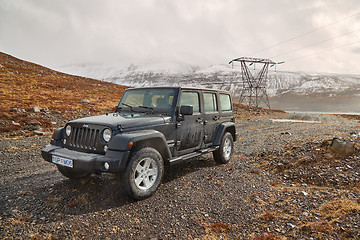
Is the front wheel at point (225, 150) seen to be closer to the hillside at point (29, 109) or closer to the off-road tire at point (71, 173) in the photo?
the off-road tire at point (71, 173)

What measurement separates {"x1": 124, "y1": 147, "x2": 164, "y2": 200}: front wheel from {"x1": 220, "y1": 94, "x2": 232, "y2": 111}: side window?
3.38 metres

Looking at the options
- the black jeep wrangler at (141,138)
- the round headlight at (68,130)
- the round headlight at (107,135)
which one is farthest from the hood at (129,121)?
the round headlight at (68,130)

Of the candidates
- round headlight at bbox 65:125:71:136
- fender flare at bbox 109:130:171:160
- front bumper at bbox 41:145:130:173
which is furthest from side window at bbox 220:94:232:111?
round headlight at bbox 65:125:71:136

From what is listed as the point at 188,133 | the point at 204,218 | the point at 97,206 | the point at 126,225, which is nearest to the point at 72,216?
the point at 97,206

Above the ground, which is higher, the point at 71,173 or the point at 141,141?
the point at 141,141

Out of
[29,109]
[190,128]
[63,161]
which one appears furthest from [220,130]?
[29,109]

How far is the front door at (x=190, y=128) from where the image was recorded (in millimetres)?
5234

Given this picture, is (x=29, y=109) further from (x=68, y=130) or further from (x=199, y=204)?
(x=199, y=204)

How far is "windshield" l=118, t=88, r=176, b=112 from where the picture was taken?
5215 mm

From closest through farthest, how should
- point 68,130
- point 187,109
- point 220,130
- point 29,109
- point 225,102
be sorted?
point 68,130
point 187,109
point 220,130
point 225,102
point 29,109

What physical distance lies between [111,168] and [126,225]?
0.94m

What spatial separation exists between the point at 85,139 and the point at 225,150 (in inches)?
167

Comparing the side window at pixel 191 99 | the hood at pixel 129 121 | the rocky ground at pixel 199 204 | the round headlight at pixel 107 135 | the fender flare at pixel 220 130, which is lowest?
the rocky ground at pixel 199 204

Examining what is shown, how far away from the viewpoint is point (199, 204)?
13.8ft
